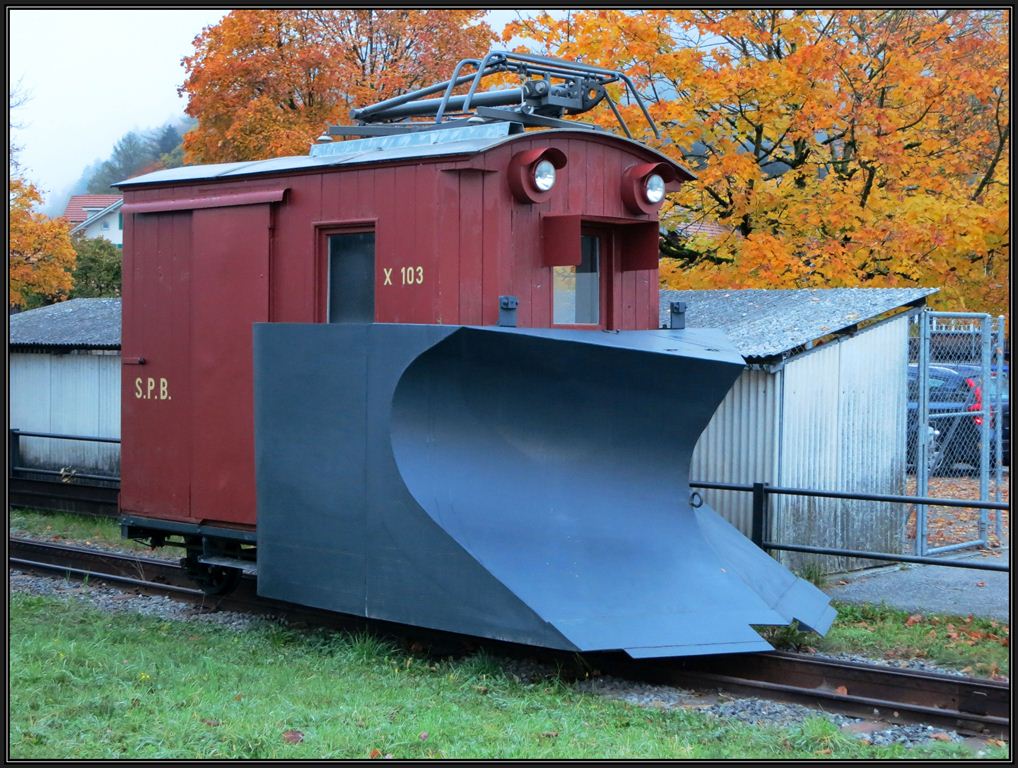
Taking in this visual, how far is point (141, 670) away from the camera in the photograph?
7.26 m

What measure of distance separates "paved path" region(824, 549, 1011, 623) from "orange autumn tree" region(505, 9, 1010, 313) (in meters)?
4.03

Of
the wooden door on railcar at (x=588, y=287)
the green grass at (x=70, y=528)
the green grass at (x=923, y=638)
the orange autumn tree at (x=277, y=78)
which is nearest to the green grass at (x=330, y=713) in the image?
the green grass at (x=923, y=638)

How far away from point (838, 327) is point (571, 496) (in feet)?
13.9

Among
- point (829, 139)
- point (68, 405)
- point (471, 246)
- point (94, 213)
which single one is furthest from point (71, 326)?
point (94, 213)

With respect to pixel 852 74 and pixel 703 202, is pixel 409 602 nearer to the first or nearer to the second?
pixel 703 202

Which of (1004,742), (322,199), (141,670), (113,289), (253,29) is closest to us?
(1004,742)

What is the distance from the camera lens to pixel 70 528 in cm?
1423

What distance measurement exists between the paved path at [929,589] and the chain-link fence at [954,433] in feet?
1.65

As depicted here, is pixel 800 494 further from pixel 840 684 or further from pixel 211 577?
pixel 211 577

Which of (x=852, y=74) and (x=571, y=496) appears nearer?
(x=571, y=496)

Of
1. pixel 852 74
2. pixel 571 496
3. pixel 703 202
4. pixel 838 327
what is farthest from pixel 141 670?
pixel 852 74

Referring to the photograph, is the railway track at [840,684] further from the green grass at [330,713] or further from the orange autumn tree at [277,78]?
the orange autumn tree at [277,78]

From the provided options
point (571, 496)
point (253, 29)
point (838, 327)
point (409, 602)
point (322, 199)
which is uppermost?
point (253, 29)

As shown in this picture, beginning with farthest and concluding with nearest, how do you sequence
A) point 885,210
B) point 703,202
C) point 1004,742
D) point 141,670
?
point 703,202 → point 885,210 → point 141,670 → point 1004,742
